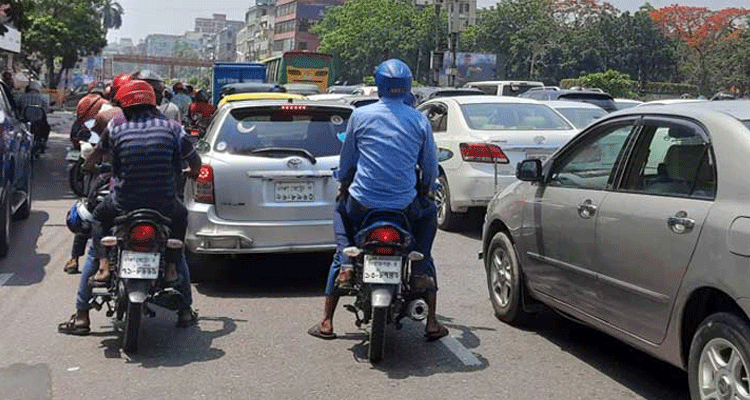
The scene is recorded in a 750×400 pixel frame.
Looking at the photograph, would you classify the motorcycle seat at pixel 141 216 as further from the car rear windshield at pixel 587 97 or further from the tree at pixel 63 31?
the tree at pixel 63 31

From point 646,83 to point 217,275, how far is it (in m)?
74.1

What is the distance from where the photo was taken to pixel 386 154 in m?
5.44

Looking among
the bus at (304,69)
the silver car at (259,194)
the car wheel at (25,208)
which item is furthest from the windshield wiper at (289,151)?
the bus at (304,69)

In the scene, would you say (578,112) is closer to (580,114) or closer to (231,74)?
(580,114)

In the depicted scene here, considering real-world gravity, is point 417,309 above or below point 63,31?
below

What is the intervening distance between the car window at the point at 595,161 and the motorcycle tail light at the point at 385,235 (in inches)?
46.9

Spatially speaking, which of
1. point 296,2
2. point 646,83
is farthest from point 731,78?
point 296,2

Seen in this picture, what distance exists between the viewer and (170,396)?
488 cm

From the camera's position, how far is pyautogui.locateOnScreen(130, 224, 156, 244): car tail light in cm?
541

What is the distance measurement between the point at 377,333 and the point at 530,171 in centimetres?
152

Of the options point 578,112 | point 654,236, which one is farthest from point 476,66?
point 654,236

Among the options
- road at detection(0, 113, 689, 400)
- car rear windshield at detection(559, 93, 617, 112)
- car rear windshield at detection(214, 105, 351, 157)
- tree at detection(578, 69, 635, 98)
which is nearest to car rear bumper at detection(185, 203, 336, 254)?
road at detection(0, 113, 689, 400)

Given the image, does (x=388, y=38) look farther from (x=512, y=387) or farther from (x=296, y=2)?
(x=512, y=387)

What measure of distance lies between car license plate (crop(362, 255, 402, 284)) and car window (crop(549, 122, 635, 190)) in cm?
126
